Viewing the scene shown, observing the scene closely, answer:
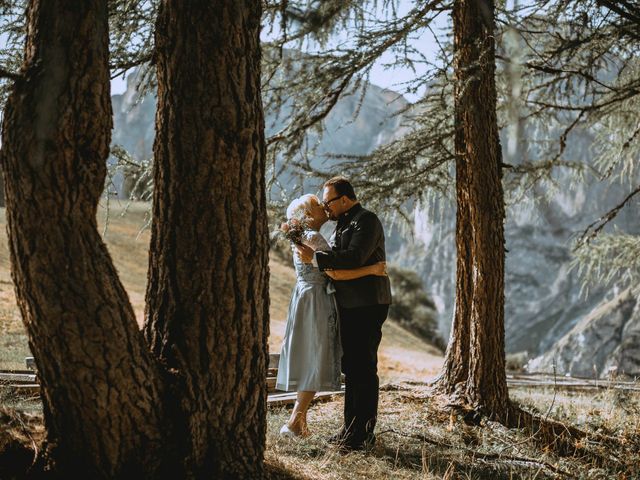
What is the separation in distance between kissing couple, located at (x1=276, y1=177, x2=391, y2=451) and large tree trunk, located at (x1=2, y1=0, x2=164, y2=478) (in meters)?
2.03

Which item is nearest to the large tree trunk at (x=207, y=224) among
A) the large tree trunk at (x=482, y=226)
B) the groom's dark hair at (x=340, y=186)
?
the groom's dark hair at (x=340, y=186)

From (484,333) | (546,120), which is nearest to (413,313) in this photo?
(546,120)

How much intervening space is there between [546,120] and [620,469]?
15.3ft

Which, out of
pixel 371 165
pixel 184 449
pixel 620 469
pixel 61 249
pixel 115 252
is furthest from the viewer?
pixel 115 252

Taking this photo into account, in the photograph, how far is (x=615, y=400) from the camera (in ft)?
24.1

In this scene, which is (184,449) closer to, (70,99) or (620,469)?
(70,99)

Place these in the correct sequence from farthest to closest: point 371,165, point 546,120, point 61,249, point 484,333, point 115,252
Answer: point 115,252
point 546,120
point 371,165
point 484,333
point 61,249

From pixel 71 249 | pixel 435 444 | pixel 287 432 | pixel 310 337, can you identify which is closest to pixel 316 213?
pixel 310 337

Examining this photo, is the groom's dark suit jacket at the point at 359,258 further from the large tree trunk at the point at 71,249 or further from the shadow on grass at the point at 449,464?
the large tree trunk at the point at 71,249

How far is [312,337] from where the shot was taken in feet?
15.4

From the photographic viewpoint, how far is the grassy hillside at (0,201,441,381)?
11500 mm

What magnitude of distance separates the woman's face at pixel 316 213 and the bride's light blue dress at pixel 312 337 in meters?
0.18

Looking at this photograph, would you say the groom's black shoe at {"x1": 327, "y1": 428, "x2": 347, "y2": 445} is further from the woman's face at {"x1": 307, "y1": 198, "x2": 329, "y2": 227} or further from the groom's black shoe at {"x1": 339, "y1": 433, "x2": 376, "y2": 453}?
the woman's face at {"x1": 307, "y1": 198, "x2": 329, "y2": 227}

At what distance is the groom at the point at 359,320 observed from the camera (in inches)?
177
